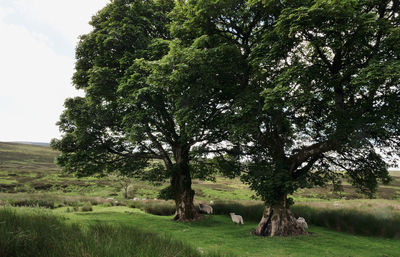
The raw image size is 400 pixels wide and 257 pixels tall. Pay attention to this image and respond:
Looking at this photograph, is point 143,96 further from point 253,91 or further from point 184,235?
point 184,235

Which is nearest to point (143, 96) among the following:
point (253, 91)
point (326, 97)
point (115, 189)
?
point (253, 91)

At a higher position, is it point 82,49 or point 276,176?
point 82,49

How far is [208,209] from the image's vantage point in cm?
2572

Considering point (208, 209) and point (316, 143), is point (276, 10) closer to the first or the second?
point (316, 143)

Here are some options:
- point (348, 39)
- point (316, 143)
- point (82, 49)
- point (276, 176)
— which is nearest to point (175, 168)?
point (276, 176)

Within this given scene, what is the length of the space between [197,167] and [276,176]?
37.7ft

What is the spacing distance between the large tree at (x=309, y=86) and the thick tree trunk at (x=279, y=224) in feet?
0.21

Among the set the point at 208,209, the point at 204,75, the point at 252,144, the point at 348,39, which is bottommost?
the point at 208,209

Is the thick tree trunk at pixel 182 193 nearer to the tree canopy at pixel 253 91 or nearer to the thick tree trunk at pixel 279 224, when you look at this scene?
the tree canopy at pixel 253 91

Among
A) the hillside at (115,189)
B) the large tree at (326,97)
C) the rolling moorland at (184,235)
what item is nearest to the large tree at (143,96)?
the large tree at (326,97)

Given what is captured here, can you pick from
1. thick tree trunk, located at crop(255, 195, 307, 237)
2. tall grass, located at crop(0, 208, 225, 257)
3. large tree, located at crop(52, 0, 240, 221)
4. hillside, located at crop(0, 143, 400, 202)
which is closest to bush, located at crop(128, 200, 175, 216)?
large tree, located at crop(52, 0, 240, 221)

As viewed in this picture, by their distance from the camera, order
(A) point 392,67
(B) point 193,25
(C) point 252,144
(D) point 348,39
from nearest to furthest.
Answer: (A) point 392,67, (D) point 348,39, (B) point 193,25, (C) point 252,144

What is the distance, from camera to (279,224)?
1529cm

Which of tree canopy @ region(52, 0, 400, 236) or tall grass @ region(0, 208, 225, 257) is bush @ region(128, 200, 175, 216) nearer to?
tree canopy @ region(52, 0, 400, 236)
